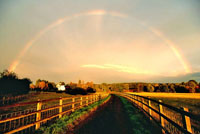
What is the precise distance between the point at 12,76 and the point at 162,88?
117612 mm

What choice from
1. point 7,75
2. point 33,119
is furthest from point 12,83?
point 33,119

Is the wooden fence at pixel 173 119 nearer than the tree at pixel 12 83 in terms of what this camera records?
Yes

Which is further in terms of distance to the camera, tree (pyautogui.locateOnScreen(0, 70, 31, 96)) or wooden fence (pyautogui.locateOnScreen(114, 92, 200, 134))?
tree (pyautogui.locateOnScreen(0, 70, 31, 96))

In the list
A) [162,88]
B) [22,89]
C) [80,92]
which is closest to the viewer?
[22,89]

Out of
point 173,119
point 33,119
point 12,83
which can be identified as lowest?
point 33,119

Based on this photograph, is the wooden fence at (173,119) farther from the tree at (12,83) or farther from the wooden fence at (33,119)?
the tree at (12,83)

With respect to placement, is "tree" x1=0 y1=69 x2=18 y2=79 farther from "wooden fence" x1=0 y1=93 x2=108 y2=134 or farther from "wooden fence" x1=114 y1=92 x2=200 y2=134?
"wooden fence" x1=114 y1=92 x2=200 y2=134

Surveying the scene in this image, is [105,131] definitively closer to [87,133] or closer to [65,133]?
[87,133]

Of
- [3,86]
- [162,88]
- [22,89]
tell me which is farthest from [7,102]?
[162,88]

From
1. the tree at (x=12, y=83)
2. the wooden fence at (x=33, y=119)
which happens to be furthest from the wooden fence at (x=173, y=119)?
the tree at (x=12, y=83)

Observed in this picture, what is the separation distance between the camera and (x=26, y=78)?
3819 cm

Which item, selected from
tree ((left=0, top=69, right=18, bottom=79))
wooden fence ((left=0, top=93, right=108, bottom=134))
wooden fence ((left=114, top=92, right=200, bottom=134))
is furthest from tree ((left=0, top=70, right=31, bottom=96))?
wooden fence ((left=114, top=92, right=200, bottom=134))

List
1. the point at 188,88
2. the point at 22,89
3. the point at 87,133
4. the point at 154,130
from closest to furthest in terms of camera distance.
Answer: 1. the point at 87,133
2. the point at 154,130
3. the point at 22,89
4. the point at 188,88

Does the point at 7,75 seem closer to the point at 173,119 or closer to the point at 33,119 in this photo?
the point at 33,119
